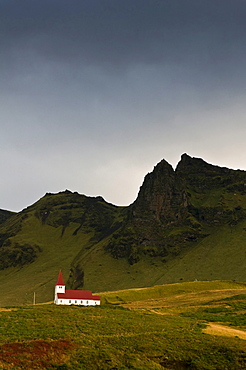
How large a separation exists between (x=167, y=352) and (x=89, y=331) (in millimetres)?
11363

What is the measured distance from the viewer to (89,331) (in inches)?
1614

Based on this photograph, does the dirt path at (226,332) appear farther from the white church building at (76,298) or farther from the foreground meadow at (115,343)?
the white church building at (76,298)

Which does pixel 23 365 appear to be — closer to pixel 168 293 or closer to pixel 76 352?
pixel 76 352

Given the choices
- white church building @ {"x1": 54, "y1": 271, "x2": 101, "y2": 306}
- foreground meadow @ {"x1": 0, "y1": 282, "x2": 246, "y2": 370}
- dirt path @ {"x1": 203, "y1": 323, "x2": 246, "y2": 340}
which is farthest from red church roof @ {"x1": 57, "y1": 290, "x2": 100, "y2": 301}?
dirt path @ {"x1": 203, "y1": 323, "x2": 246, "y2": 340}

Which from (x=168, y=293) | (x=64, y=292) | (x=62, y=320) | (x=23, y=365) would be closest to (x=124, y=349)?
(x=23, y=365)

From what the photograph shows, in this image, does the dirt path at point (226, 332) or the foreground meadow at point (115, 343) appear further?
the dirt path at point (226, 332)

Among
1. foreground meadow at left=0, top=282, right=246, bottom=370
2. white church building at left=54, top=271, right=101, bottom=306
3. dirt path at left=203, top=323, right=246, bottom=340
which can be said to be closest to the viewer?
foreground meadow at left=0, top=282, right=246, bottom=370

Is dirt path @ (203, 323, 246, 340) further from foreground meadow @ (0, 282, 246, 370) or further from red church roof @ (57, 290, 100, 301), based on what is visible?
red church roof @ (57, 290, 100, 301)

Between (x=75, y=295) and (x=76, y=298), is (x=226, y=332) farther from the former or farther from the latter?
(x=75, y=295)

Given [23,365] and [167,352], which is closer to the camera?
[23,365]

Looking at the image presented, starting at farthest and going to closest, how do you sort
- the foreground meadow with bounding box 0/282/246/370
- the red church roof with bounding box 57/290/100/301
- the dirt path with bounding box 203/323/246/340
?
the red church roof with bounding box 57/290/100/301
the dirt path with bounding box 203/323/246/340
the foreground meadow with bounding box 0/282/246/370

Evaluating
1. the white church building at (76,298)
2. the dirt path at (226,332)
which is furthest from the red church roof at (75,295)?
the dirt path at (226,332)

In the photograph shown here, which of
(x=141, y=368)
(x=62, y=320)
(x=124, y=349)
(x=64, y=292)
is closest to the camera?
(x=141, y=368)

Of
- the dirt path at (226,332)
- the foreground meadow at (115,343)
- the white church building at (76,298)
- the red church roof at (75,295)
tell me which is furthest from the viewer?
the red church roof at (75,295)
